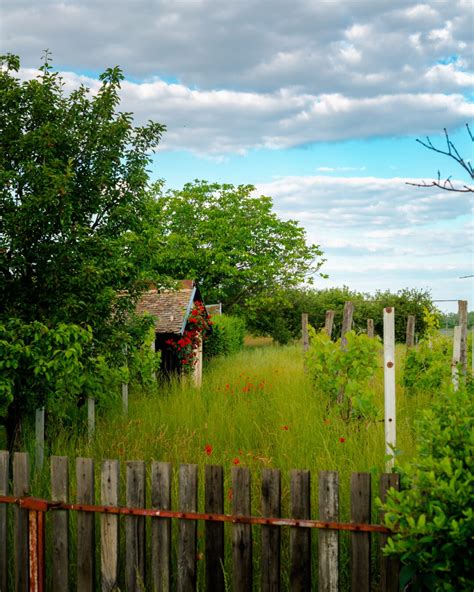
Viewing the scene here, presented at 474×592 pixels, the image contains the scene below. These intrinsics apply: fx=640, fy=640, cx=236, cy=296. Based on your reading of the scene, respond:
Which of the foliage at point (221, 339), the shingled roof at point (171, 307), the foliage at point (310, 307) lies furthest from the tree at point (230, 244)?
the shingled roof at point (171, 307)

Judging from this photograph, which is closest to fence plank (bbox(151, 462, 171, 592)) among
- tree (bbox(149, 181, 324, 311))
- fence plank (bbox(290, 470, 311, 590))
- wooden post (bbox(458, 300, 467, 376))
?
fence plank (bbox(290, 470, 311, 590))

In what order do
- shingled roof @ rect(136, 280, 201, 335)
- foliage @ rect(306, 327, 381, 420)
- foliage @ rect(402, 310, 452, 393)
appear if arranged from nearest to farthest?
foliage @ rect(306, 327, 381, 420) < foliage @ rect(402, 310, 452, 393) < shingled roof @ rect(136, 280, 201, 335)

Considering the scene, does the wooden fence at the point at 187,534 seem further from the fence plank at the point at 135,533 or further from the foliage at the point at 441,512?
the foliage at the point at 441,512

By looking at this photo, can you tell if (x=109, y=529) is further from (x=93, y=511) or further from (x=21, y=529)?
(x=21, y=529)

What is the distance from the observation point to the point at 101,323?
8.23 meters

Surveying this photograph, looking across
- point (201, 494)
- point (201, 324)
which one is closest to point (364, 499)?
point (201, 494)

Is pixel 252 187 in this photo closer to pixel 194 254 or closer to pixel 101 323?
pixel 194 254

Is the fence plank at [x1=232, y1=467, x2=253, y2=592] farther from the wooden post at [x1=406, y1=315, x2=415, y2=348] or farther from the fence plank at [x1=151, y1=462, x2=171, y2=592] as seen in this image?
the wooden post at [x1=406, y1=315, x2=415, y2=348]

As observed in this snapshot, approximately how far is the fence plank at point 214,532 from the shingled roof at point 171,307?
1247 cm

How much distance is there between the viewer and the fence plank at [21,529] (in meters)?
5.30

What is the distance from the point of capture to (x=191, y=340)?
696 inches

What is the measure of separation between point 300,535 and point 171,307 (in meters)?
14.1

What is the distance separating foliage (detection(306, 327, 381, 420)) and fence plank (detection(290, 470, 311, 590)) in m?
3.99

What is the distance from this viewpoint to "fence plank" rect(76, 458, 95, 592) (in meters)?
4.95
